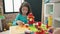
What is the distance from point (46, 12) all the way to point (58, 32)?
173 centimetres

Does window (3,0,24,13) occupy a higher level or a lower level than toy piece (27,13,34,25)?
higher

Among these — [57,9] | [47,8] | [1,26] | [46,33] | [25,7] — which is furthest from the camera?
[1,26]

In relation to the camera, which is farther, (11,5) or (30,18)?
(11,5)

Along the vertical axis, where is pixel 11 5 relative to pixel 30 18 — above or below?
above

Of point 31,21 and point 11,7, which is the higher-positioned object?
point 11,7

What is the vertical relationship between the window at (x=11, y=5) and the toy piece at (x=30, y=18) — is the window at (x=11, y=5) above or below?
above

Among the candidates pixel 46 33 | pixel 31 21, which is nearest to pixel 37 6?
pixel 31 21

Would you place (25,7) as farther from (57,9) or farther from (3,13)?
(3,13)

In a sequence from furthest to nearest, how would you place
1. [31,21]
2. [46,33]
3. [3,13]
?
[3,13]
[31,21]
[46,33]

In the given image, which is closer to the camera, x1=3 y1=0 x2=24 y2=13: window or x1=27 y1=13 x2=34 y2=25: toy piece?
x1=27 y1=13 x2=34 y2=25: toy piece

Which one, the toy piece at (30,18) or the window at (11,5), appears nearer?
the toy piece at (30,18)

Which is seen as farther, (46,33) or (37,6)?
(37,6)

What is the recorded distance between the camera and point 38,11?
2.71 meters

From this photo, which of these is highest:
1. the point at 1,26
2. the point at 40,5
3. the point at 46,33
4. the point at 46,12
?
the point at 40,5
